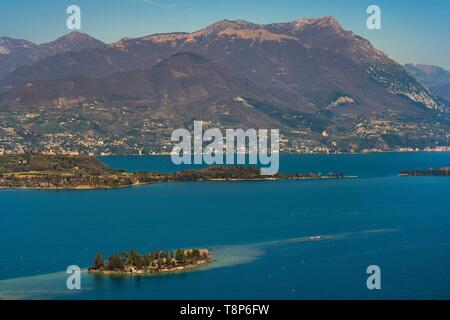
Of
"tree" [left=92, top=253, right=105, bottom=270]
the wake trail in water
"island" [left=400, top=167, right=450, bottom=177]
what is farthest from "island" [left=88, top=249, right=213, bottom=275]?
"island" [left=400, top=167, right=450, bottom=177]

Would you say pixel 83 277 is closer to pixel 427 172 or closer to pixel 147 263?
pixel 147 263

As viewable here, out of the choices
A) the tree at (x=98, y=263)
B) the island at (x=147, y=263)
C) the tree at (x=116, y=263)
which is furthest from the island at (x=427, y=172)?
the tree at (x=98, y=263)

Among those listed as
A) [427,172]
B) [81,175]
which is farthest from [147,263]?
[427,172]

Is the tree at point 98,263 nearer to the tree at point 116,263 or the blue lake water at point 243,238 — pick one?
the tree at point 116,263

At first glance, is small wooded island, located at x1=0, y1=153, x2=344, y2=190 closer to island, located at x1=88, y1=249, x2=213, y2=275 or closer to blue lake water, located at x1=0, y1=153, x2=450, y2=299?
blue lake water, located at x1=0, y1=153, x2=450, y2=299
